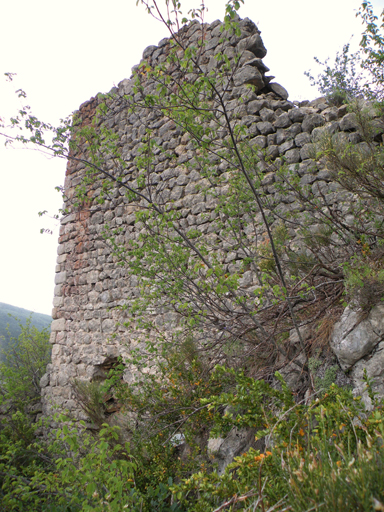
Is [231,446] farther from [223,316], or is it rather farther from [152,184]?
[152,184]

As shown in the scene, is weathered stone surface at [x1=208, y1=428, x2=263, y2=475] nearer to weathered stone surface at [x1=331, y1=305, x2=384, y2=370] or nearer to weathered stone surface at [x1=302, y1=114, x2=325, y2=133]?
weathered stone surface at [x1=331, y1=305, x2=384, y2=370]

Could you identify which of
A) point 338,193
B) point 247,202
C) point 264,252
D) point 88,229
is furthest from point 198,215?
point 88,229

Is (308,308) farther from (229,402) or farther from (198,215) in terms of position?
(198,215)

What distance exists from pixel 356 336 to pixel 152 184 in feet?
10.8

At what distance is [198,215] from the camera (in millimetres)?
4082

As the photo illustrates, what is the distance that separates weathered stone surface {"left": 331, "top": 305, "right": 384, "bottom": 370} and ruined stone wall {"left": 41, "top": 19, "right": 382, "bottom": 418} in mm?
1404

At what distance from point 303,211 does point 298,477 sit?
261 cm

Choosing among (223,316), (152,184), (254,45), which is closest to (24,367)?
(152,184)

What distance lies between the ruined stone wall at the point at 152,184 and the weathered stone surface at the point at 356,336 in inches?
55.3

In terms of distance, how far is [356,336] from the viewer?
80.4 inches

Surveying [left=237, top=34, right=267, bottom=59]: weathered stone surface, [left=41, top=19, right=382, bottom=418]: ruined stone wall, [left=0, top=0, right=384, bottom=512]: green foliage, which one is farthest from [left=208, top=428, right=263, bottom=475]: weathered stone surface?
[left=237, top=34, right=267, bottom=59]: weathered stone surface

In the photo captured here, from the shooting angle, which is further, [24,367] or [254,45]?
[24,367]

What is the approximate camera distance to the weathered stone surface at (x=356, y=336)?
1991 millimetres

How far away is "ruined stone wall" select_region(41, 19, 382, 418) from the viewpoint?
3.41 meters
